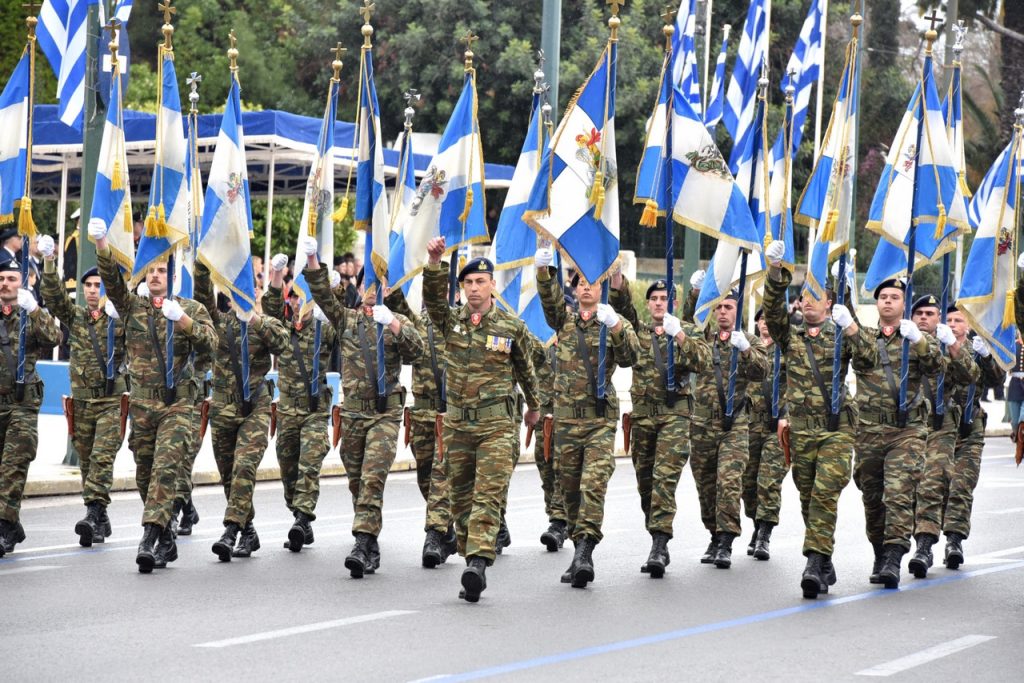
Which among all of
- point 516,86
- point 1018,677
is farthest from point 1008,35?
point 1018,677

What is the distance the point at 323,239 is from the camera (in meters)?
13.2

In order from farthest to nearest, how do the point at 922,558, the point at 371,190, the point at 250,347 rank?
the point at 371,190 → the point at 250,347 → the point at 922,558

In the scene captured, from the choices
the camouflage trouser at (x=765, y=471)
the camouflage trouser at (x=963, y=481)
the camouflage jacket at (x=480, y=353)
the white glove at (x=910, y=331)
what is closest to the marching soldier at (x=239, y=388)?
the camouflage jacket at (x=480, y=353)

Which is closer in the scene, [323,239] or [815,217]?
[323,239]

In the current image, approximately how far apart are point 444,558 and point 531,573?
68 cm

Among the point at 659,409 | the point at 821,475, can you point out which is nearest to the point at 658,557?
the point at 659,409

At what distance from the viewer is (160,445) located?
11016 mm

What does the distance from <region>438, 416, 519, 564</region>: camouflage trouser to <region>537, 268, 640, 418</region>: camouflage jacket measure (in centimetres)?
55

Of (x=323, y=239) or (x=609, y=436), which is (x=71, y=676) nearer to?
(x=609, y=436)

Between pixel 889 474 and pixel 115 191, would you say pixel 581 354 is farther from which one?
pixel 115 191

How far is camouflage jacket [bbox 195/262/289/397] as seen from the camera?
1195 cm

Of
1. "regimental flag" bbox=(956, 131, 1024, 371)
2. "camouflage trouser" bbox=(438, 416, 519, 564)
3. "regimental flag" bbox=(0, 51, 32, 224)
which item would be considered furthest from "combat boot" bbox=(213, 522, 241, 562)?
"regimental flag" bbox=(956, 131, 1024, 371)

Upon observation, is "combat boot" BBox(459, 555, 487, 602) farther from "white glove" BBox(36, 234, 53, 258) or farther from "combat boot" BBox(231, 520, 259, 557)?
"white glove" BBox(36, 234, 53, 258)

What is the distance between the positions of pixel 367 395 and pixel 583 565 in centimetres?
203
